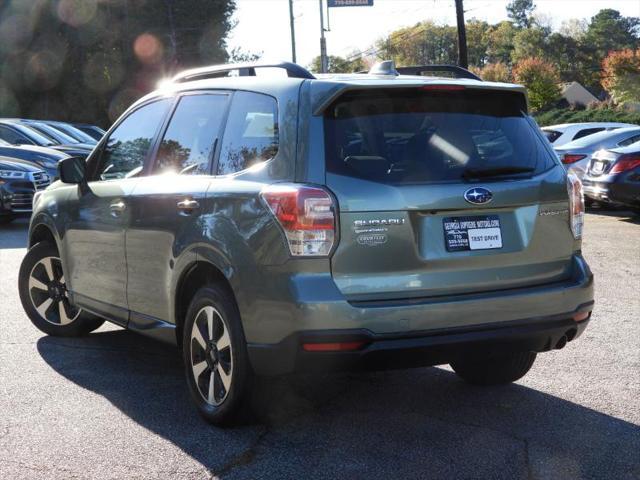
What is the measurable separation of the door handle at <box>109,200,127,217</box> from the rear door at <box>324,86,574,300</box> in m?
1.82

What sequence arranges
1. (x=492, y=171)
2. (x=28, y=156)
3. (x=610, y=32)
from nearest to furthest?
1. (x=492, y=171)
2. (x=28, y=156)
3. (x=610, y=32)

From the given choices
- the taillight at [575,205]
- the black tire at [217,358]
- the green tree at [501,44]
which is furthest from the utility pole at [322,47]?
the green tree at [501,44]

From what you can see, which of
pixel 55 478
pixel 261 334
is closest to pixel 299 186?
pixel 261 334

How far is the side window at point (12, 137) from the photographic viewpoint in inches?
719

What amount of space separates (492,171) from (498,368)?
4.55ft

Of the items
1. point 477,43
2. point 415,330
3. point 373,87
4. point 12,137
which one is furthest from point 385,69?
point 477,43

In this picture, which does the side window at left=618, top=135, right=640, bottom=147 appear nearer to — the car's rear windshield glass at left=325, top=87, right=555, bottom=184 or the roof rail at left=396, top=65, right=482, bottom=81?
the roof rail at left=396, top=65, right=482, bottom=81

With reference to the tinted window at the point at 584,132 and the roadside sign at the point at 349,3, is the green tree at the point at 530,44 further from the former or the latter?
the tinted window at the point at 584,132

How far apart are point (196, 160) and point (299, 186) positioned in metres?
1.08

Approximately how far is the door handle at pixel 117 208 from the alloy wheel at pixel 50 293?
132cm

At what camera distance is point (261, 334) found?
14.4 feet

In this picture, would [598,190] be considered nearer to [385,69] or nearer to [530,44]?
[385,69]

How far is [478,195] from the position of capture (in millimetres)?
4488

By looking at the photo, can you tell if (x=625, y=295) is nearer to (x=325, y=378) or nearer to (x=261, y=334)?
(x=325, y=378)
